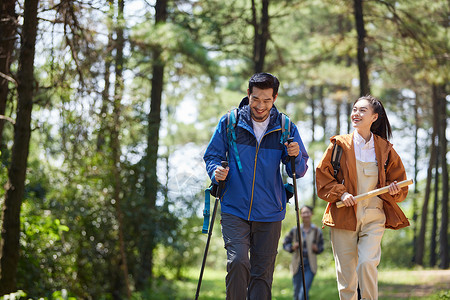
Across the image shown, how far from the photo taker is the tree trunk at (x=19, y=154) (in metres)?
7.38

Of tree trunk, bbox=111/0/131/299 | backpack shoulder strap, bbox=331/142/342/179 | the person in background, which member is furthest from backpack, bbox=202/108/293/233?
tree trunk, bbox=111/0/131/299

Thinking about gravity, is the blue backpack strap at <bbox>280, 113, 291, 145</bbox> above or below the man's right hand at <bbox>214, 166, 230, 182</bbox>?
above

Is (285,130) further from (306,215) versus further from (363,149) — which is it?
(306,215)

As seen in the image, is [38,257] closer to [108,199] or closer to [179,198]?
[108,199]

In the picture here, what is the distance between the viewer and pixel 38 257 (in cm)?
945

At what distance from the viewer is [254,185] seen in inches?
194

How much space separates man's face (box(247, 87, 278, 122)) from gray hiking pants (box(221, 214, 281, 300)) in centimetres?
91

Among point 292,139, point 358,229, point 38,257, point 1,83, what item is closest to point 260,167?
point 292,139

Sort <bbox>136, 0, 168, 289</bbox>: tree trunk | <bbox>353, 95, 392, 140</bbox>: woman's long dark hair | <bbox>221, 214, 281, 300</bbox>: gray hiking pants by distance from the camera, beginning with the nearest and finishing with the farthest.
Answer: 1. <bbox>221, 214, 281, 300</bbox>: gray hiking pants
2. <bbox>353, 95, 392, 140</bbox>: woman's long dark hair
3. <bbox>136, 0, 168, 289</bbox>: tree trunk

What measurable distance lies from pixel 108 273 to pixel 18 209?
5.45 m

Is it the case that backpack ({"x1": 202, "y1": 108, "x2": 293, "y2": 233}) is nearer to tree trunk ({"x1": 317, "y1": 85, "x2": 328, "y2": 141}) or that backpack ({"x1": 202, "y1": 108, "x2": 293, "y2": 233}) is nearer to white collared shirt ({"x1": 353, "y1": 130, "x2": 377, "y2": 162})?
white collared shirt ({"x1": 353, "y1": 130, "x2": 377, "y2": 162})

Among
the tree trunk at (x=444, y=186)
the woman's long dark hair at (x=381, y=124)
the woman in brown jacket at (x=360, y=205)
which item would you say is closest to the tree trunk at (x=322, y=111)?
the tree trunk at (x=444, y=186)

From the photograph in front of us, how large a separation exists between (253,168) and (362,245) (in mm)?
1257

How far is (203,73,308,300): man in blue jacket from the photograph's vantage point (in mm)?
4828
